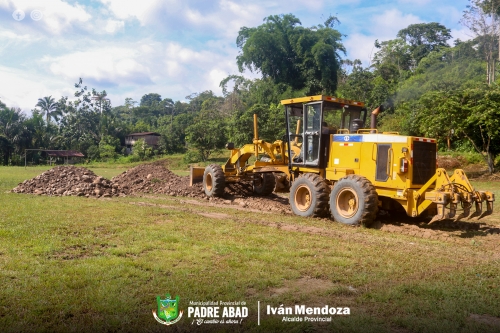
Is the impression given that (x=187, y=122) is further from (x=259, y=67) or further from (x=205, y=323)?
(x=205, y=323)

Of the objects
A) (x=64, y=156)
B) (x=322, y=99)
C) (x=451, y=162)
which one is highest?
(x=322, y=99)

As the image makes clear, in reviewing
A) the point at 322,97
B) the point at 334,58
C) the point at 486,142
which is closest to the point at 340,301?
the point at 322,97

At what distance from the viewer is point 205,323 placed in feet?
14.1

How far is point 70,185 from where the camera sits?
15906 millimetres

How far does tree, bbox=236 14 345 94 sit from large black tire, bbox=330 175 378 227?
112 ft

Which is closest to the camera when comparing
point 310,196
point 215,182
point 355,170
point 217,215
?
point 355,170

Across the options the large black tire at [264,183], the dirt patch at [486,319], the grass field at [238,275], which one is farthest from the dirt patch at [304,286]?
the large black tire at [264,183]

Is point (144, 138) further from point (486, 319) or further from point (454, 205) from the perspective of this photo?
point (486, 319)

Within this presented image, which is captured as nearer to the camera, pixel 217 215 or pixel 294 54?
pixel 217 215

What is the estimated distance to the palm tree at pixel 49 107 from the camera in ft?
209

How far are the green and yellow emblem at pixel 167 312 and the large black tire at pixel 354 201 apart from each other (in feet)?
19.1

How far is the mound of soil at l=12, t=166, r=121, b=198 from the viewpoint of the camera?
15375mm

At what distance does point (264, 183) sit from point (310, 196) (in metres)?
4.39

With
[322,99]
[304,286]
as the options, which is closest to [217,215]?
[322,99]
